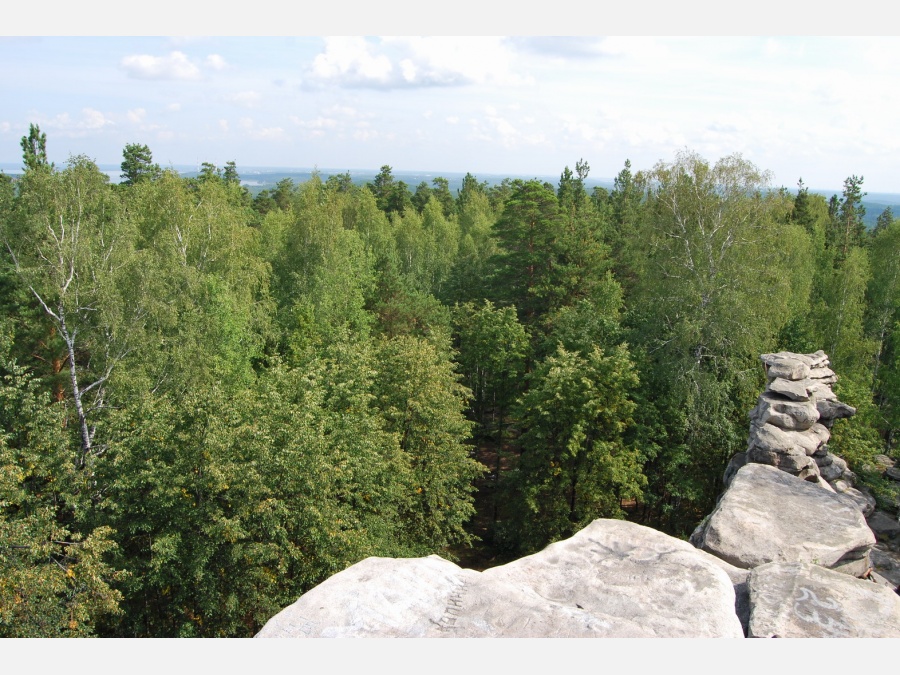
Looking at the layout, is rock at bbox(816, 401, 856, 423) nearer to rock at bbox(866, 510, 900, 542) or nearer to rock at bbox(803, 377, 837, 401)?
rock at bbox(803, 377, 837, 401)

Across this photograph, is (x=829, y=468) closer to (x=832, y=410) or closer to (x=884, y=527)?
(x=832, y=410)

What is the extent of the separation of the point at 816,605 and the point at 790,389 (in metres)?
12.1

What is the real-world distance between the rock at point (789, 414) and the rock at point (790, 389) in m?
0.22

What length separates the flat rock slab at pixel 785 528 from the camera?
560 inches

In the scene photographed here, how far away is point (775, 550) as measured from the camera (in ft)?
46.7

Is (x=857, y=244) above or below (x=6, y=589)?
above

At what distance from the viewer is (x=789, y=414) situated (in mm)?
20578

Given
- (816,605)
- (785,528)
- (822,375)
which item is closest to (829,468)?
(822,375)

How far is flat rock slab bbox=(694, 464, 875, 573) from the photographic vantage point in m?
14.2

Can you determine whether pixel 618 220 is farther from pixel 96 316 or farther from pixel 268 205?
pixel 96 316

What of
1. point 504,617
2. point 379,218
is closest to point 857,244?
point 379,218

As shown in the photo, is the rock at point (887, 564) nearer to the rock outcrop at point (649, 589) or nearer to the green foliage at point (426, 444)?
the rock outcrop at point (649, 589)

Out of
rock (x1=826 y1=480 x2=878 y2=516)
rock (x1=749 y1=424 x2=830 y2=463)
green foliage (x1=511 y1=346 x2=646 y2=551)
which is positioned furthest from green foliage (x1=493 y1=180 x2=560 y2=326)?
rock (x1=826 y1=480 x2=878 y2=516)

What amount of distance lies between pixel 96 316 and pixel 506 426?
1930 centimetres
